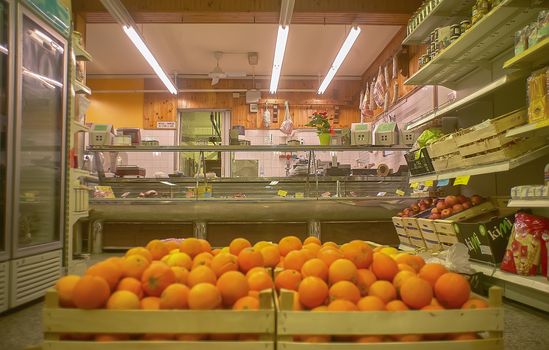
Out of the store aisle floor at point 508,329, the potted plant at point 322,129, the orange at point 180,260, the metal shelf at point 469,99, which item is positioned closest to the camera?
the orange at point 180,260

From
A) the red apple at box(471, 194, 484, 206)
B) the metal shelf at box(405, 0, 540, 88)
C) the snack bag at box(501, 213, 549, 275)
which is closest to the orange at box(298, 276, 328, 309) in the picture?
the snack bag at box(501, 213, 549, 275)

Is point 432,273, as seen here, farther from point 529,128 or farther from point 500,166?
point 500,166

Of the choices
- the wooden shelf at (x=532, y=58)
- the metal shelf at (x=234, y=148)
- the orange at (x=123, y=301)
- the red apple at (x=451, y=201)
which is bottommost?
the orange at (x=123, y=301)

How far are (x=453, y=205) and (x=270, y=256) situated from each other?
2.39m

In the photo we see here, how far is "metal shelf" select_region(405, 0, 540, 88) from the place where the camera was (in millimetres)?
2859

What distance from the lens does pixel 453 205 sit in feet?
11.6

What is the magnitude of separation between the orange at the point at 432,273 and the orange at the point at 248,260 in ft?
1.73

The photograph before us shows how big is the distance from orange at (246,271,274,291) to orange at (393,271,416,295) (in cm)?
38

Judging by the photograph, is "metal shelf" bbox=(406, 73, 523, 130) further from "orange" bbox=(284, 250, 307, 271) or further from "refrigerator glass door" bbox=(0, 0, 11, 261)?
"refrigerator glass door" bbox=(0, 0, 11, 261)

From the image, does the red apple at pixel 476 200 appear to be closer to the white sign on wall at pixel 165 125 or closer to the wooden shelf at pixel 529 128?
the wooden shelf at pixel 529 128

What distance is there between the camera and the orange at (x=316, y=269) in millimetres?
1373

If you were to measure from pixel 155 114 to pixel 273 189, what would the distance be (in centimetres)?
645

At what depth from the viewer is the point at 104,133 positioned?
4848mm

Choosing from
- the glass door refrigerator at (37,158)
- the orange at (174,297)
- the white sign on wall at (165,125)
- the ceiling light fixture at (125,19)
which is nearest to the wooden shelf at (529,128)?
the orange at (174,297)
